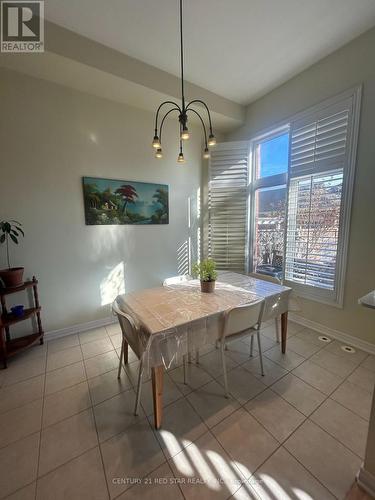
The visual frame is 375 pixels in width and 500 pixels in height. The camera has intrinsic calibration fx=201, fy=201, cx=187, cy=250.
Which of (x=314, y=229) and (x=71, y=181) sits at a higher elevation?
(x=71, y=181)

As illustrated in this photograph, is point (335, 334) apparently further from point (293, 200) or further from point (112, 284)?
point (112, 284)

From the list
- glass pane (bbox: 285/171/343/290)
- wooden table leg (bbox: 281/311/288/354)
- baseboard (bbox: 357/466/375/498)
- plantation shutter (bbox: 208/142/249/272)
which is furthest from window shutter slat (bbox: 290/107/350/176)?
baseboard (bbox: 357/466/375/498)

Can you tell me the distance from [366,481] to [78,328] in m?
2.77

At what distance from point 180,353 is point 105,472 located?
71 centimetres

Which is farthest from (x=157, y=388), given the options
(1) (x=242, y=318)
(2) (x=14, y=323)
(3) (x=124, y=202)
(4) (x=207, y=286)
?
(3) (x=124, y=202)

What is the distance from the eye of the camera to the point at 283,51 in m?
2.14

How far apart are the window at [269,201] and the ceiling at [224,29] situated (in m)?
0.85

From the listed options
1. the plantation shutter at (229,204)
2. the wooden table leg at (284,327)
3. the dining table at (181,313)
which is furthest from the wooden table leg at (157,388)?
the plantation shutter at (229,204)

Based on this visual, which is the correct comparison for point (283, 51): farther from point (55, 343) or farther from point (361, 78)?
point (55, 343)

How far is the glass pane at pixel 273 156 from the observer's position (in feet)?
9.03

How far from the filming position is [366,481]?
1017mm

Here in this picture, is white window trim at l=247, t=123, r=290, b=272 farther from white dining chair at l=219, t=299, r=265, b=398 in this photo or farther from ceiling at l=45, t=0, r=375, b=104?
white dining chair at l=219, t=299, r=265, b=398

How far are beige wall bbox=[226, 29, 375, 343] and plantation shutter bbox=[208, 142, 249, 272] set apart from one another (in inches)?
38.4

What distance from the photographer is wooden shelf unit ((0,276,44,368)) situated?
1.92 m
